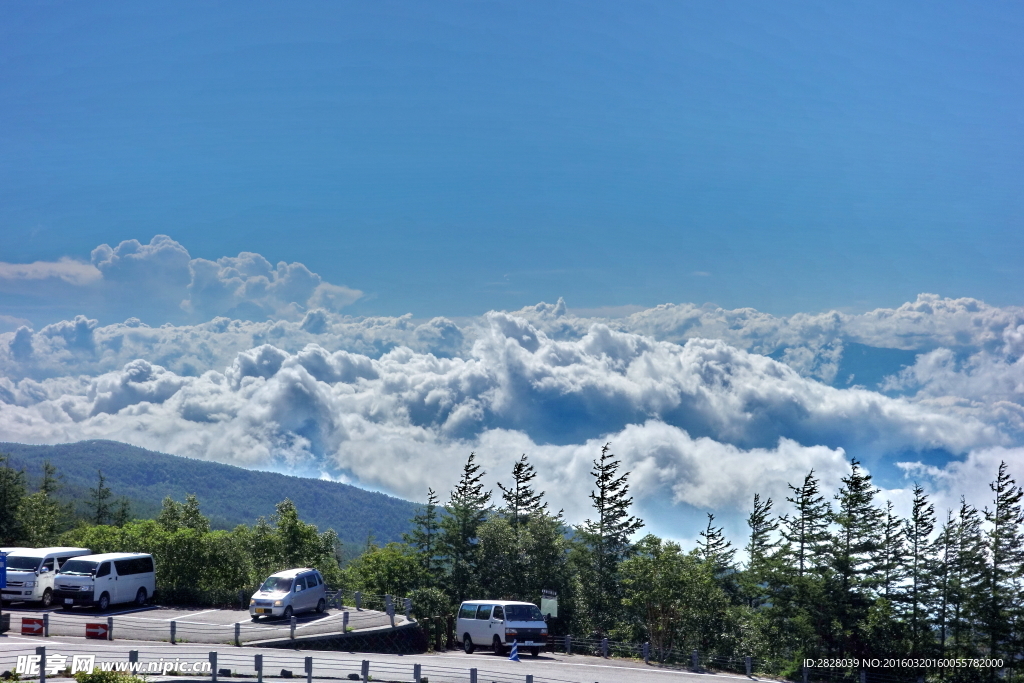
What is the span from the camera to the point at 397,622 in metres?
37.9

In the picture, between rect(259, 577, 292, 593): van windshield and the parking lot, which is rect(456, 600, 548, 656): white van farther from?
rect(259, 577, 292, 593): van windshield

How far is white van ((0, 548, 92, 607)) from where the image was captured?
36812 mm

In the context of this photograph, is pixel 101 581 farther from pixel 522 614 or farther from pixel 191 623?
pixel 522 614

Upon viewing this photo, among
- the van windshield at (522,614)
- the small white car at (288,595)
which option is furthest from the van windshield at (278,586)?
the van windshield at (522,614)

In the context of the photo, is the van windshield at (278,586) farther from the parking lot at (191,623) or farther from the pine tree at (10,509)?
the pine tree at (10,509)

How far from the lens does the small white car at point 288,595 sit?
35.9 metres

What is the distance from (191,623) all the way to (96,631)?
5010mm

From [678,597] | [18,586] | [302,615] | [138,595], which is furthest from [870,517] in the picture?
[18,586]

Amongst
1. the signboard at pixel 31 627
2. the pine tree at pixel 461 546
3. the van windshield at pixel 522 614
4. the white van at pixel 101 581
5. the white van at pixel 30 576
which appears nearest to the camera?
the signboard at pixel 31 627

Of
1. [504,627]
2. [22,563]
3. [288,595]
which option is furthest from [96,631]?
[504,627]

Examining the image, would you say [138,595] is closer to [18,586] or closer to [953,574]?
[18,586]

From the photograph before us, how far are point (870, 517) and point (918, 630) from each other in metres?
9.41

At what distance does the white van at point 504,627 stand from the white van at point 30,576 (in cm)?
1899

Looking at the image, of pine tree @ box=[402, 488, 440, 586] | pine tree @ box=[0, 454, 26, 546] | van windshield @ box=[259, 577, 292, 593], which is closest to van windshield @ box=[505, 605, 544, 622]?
van windshield @ box=[259, 577, 292, 593]
